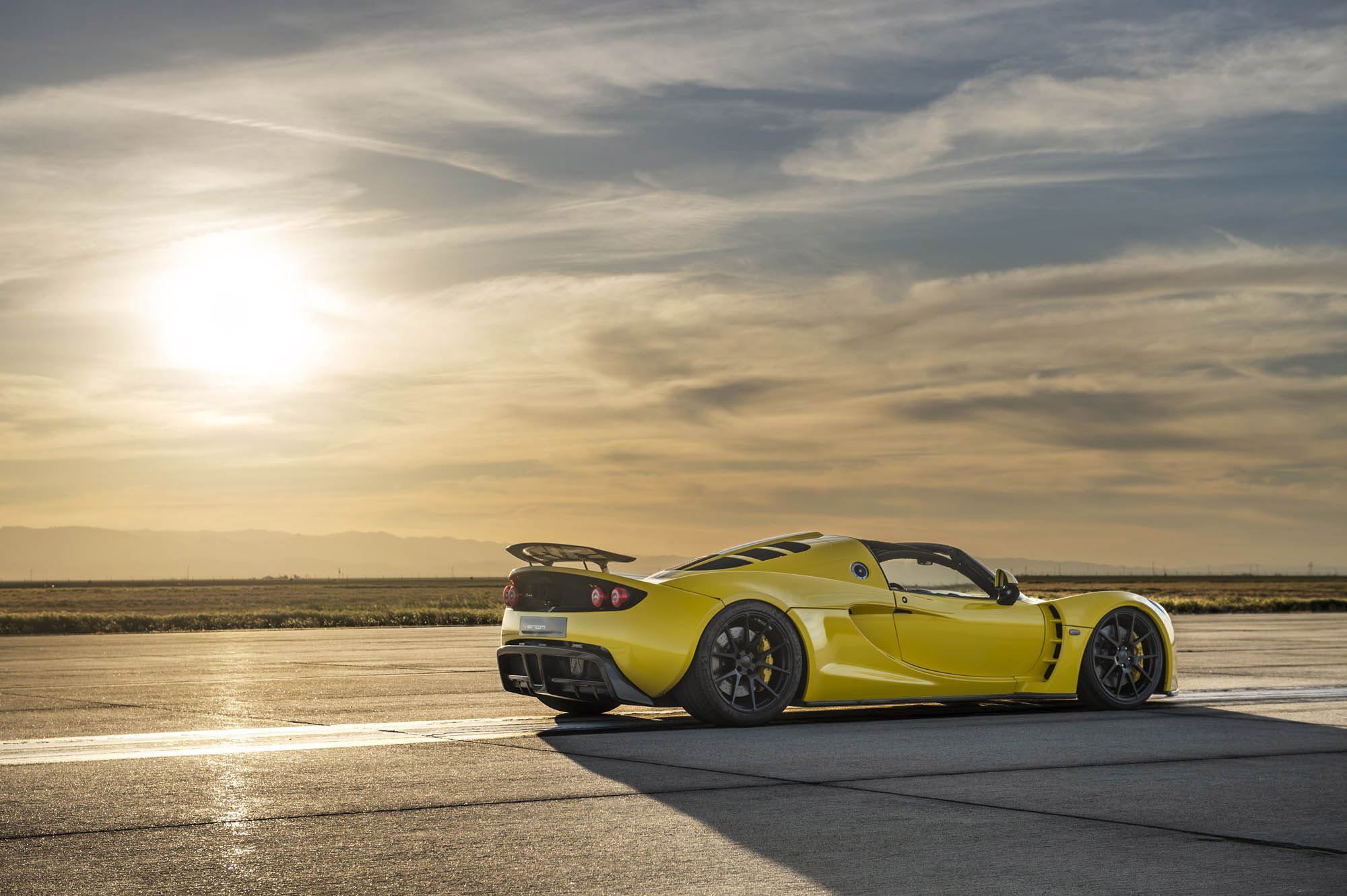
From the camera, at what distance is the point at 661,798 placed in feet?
21.1

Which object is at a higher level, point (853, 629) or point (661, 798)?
point (853, 629)

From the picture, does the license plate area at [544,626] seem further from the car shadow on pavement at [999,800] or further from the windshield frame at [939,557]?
the windshield frame at [939,557]

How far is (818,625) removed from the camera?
31.5ft

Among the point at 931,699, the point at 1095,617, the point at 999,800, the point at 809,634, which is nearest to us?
the point at 999,800

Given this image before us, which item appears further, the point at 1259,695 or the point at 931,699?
the point at 1259,695

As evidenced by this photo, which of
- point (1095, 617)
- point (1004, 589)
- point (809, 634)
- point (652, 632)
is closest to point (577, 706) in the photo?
point (652, 632)

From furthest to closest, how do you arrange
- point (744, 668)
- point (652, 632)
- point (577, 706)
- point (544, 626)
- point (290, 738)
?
point (577, 706)
point (544, 626)
point (744, 668)
point (652, 632)
point (290, 738)

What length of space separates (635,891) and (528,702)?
6.87 m

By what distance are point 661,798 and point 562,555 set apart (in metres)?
3.64

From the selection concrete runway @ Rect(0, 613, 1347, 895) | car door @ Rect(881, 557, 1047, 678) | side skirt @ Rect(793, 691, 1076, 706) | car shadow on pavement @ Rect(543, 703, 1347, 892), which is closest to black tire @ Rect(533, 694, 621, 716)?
concrete runway @ Rect(0, 613, 1347, 895)

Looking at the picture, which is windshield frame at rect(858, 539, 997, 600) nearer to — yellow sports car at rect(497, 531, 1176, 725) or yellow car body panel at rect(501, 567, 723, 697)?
yellow sports car at rect(497, 531, 1176, 725)

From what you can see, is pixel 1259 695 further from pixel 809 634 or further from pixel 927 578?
pixel 809 634

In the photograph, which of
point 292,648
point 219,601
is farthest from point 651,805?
point 219,601

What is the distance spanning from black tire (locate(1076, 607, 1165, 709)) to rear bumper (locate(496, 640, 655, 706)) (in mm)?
3586
